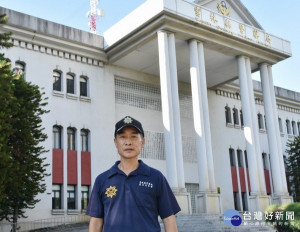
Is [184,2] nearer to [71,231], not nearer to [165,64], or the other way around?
[165,64]

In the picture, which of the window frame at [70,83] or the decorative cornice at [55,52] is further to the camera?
the window frame at [70,83]

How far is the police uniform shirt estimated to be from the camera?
2826mm

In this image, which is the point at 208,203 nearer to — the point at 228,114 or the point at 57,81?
the point at 57,81

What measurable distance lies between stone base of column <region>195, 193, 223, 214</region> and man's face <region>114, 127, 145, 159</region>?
627 inches

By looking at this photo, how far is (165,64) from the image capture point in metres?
18.9

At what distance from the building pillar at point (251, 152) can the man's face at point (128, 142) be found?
18.7m

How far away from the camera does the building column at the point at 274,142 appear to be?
2209 cm

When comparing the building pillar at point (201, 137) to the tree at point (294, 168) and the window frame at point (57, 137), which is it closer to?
the window frame at point (57, 137)

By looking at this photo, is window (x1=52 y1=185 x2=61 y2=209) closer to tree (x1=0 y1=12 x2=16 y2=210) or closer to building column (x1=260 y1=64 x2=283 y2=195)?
tree (x1=0 y1=12 x2=16 y2=210)

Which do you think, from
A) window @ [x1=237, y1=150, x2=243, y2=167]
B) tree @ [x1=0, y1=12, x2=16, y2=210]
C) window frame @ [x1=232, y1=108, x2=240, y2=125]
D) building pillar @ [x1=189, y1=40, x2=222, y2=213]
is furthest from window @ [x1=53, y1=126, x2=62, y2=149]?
window frame @ [x1=232, y1=108, x2=240, y2=125]

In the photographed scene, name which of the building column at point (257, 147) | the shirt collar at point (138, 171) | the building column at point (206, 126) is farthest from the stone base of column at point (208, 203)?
the shirt collar at point (138, 171)

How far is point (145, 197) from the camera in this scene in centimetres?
291

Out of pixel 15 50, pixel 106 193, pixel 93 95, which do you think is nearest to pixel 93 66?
pixel 93 95

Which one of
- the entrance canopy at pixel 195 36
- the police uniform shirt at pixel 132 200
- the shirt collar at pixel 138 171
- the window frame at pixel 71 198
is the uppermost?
the entrance canopy at pixel 195 36
